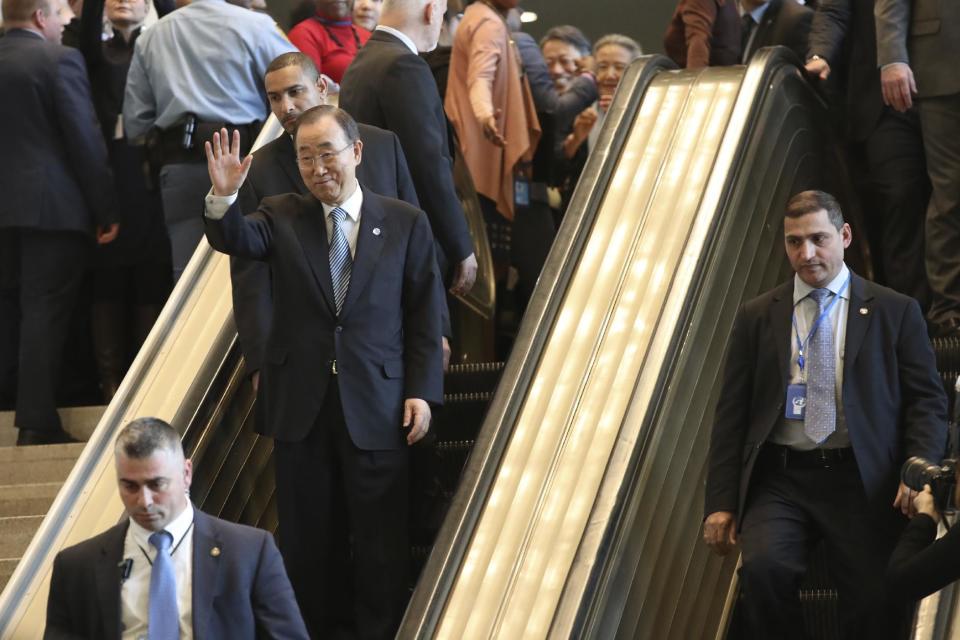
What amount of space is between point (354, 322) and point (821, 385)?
4.48 ft

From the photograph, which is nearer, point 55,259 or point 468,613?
point 468,613

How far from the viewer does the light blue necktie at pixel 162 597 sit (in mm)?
3980

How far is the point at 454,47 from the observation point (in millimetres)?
7355

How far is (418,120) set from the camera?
18.4 ft

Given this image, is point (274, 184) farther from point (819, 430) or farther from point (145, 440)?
point (819, 430)

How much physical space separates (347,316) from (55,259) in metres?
2.62

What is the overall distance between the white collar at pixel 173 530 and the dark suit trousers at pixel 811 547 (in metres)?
1.56

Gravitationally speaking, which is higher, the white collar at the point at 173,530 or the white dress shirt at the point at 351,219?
the white dress shirt at the point at 351,219

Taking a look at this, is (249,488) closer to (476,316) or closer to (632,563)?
(632,563)

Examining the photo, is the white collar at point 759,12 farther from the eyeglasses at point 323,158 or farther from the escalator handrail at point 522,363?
the eyeglasses at point 323,158

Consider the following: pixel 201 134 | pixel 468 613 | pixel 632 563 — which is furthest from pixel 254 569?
pixel 201 134

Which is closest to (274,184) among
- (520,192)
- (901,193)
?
(520,192)

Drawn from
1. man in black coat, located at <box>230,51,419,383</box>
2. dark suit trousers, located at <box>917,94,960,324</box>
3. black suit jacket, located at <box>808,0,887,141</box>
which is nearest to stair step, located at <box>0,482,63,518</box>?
man in black coat, located at <box>230,51,419,383</box>

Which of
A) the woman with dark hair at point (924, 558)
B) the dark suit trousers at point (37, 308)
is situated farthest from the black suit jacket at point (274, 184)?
the woman with dark hair at point (924, 558)
